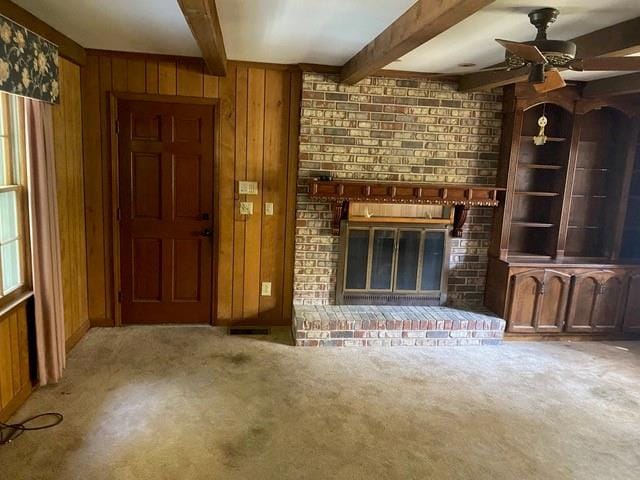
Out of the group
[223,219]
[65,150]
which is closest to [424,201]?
[223,219]

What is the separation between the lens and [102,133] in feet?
13.4

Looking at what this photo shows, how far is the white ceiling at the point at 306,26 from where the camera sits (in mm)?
2535

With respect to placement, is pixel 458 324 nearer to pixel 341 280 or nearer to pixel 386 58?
pixel 341 280

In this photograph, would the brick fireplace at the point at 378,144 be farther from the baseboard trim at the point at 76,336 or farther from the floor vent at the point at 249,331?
the baseboard trim at the point at 76,336

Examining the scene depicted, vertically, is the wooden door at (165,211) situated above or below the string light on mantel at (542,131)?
below

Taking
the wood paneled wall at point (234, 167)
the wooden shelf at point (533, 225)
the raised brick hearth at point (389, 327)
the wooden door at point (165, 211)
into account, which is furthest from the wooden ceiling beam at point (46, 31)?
the wooden shelf at point (533, 225)

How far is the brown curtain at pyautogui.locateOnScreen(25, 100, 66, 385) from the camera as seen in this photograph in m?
2.89

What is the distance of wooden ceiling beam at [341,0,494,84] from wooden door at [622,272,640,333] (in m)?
3.28

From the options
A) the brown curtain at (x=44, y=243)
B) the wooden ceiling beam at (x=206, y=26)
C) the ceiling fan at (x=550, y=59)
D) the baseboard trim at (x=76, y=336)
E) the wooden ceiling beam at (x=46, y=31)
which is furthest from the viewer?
the baseboard trim at (x=76, y=336)

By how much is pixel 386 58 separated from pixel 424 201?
61.7 inches

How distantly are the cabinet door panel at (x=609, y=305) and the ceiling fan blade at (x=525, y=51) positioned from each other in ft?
9.72

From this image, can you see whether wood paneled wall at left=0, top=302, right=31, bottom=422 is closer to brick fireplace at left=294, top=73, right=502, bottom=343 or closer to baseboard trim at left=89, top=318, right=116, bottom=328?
baseboard trim at left=89, top=318, right=116, bottom=328

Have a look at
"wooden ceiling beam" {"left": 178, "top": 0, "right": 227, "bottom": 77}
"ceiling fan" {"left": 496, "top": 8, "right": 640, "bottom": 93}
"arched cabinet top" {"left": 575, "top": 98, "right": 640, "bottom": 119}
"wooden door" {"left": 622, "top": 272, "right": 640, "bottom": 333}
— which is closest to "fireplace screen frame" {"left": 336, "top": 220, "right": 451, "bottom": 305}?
"arched cabinet top" {"left": 575, "top": 98, "right": 640, "bottom": 119}

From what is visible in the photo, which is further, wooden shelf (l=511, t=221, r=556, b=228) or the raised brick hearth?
wooden shelf (l=511, t=221, r=556, b=228)
